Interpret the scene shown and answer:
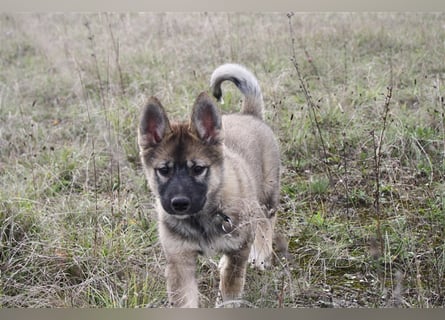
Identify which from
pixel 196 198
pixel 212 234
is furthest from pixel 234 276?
pixel 196 198

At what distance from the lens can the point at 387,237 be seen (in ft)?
10.8

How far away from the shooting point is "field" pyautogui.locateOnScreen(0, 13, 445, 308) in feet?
10.5

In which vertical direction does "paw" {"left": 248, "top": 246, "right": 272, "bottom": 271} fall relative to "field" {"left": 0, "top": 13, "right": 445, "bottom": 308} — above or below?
below

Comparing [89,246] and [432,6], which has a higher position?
[432,6]

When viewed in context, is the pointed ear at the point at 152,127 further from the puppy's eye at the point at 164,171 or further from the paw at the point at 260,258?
the paw at the point at 260,258

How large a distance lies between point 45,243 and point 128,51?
7.05 ft

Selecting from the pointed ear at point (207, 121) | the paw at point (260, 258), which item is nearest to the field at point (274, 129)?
the paw at point (260, 258)

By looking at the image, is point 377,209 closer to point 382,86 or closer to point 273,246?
point 273,246

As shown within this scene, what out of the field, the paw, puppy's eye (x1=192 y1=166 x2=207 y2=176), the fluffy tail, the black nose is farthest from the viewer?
the fluffy tail

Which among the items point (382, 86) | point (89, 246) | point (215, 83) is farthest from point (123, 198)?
point (382, 86)

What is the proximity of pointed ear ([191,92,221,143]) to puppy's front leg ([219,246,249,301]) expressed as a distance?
1.93ft

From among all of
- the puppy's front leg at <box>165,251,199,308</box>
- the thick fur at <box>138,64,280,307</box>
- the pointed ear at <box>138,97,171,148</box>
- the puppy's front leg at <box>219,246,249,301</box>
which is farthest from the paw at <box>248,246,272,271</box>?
the pointed ear at <box>138,97,171,148</box>

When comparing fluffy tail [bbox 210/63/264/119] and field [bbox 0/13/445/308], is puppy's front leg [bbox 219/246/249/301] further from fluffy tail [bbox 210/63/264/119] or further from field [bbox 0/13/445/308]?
fluffy tail [bbox 210/63/264/119]

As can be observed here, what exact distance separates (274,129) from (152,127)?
1.24 meters
